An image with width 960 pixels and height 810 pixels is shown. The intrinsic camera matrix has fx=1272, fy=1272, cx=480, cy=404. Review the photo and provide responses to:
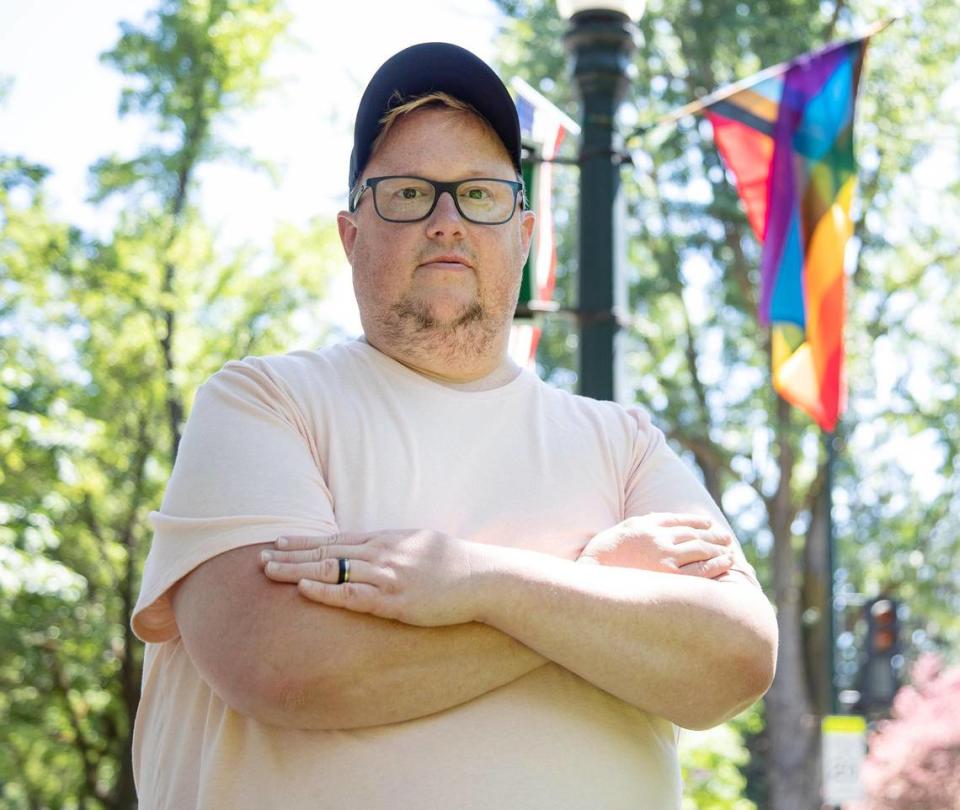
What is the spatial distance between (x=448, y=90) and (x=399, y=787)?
122 centimetres

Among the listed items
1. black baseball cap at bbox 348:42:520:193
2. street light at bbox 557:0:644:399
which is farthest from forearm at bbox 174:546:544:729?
street light at bbox 557:0:644:399

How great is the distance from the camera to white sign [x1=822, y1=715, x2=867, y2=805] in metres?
12.2

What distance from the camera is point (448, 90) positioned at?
2.31m

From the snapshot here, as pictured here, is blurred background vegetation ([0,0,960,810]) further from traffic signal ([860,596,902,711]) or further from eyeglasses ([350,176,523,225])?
eyeglasses ([350,176,523,225])

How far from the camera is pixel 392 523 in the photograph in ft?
6.89

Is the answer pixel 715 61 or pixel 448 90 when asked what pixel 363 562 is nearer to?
pixel 448 90

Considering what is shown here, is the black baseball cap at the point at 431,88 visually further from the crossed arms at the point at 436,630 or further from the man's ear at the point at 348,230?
the crossed arms at the point at 436,630

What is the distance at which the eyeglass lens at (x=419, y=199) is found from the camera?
2240 mm

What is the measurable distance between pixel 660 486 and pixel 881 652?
1375 centimetres

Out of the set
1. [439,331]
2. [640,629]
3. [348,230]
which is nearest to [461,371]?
[439,331]

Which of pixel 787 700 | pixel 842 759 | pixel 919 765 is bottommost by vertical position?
pixel 919 765

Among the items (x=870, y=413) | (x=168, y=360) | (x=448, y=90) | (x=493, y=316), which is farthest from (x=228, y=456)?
(x=870, y=413)

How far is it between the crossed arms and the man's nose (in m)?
0.56

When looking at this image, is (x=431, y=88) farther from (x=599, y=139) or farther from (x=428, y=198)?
(x=599, y=139)
